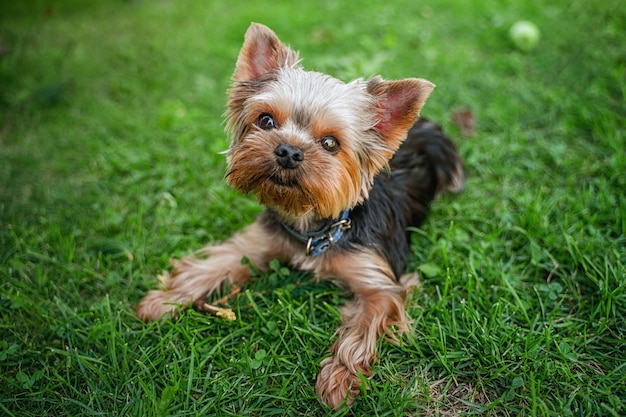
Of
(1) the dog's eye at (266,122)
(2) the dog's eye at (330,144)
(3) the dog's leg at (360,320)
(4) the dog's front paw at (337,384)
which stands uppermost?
(1) the dog's eye at (266,122)

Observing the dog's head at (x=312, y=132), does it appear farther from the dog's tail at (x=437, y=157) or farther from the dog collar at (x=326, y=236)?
the dog's tail at (x=437, y=157)

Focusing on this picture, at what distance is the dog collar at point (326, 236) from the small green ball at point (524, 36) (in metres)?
3.97

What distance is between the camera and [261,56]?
326 centimetres

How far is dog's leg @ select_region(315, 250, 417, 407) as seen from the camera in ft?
9.51

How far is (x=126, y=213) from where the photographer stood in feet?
14.2

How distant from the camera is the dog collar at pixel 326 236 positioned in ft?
11.0

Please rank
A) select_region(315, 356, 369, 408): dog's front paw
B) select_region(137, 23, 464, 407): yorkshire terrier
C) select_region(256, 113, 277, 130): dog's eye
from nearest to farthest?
select_region(315, 356, 369, 408): dog's front paw → select_region(137, 23, 464, 407): yorkshire terrier → select_region(256, 113, 277, 130): dog's eye

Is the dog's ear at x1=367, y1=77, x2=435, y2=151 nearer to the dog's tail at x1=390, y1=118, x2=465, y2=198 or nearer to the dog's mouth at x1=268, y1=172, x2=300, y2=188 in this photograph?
the dog's mouth at x1=268, y1=172, x2=300, y2=188

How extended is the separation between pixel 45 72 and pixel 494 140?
17.3 ft

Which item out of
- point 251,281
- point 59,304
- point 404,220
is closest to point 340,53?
point 404,220

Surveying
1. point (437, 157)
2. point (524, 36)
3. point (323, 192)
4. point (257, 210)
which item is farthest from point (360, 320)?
point (524, 36)

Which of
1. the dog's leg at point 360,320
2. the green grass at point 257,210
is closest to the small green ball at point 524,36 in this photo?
the green grass at point 257,210

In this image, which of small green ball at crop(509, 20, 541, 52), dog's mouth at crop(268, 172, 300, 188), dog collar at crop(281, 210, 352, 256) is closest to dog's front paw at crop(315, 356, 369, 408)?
dog collar at crop(281, 210, 352, 256)

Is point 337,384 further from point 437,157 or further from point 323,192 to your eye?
point 437,157
